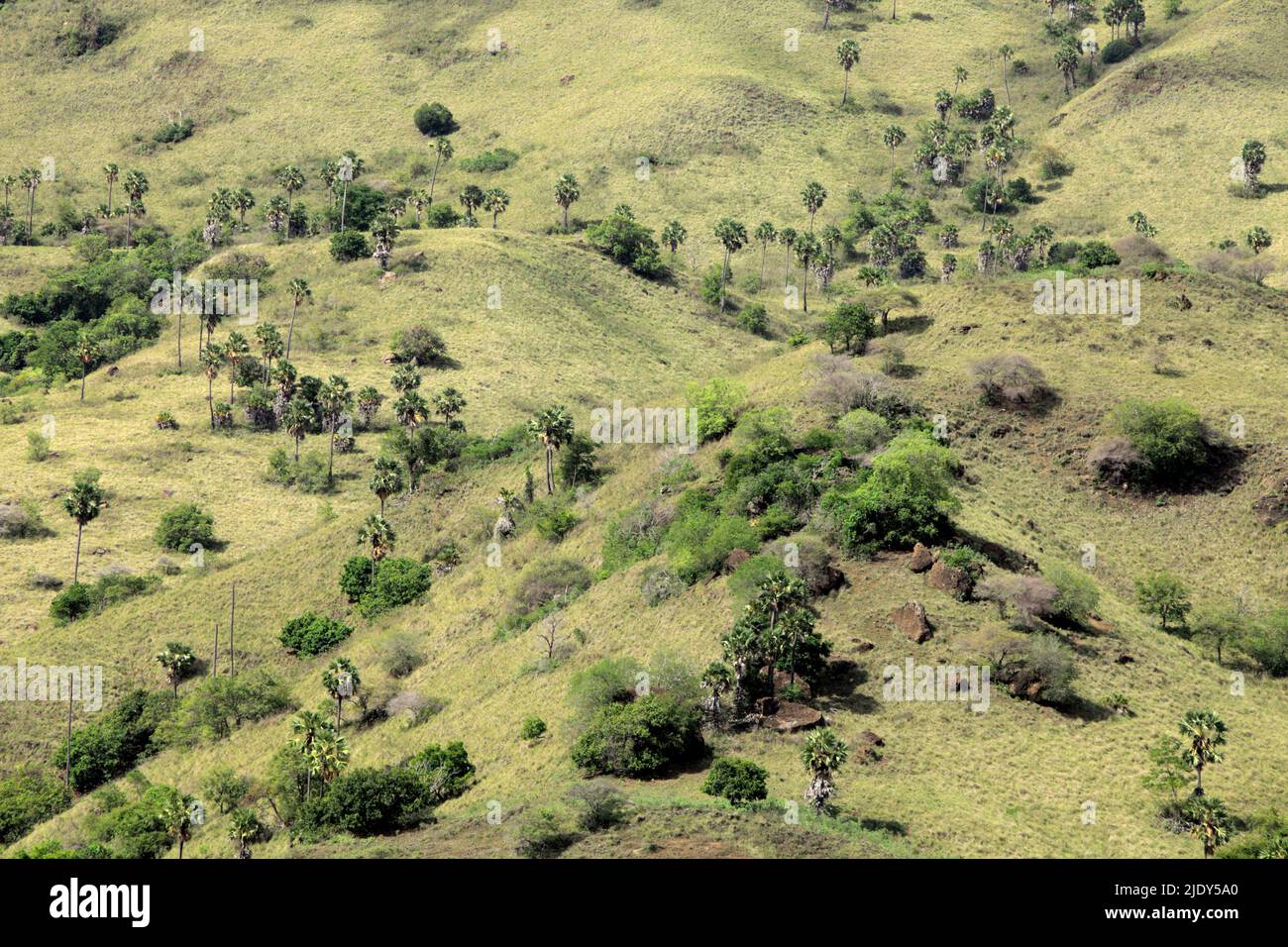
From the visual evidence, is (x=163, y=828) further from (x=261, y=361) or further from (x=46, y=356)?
(x=46, y=356)

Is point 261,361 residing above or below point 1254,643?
above

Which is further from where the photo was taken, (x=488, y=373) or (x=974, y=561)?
(x=488, y=373)

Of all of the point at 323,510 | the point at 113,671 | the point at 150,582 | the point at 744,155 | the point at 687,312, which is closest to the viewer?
the point at 113,671

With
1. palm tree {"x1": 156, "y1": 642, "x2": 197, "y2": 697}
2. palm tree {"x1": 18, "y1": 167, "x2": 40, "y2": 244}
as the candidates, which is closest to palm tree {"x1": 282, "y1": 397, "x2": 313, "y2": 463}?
palm tree {"x1": 156, "y1": 642, "x2": 197, "y2": 697}

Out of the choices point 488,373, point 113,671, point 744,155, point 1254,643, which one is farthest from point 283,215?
point 1254,643

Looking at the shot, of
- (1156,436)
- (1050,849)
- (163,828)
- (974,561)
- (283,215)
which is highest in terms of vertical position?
(283,215)

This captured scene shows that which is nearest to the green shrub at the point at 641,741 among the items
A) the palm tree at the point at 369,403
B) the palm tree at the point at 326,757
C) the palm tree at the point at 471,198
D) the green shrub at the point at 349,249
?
the palm tree at the point at 326,757

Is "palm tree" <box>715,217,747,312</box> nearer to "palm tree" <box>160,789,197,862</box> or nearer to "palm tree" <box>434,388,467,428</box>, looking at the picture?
"palm tree" <box>434,388,467,428</box>

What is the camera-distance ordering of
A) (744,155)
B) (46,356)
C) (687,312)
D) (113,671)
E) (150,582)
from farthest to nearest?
(744,155) → (687,312) → (46,356) → (150,582) → (113,671)
